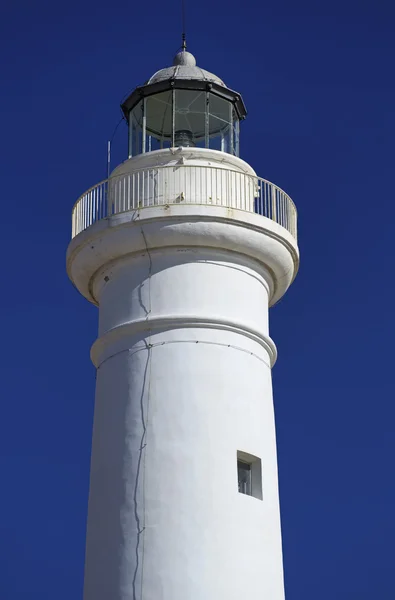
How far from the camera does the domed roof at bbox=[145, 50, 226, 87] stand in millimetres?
21344

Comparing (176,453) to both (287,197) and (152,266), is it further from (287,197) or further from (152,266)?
(287,197)

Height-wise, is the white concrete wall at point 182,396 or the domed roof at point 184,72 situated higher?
the domed roof at point 184,72

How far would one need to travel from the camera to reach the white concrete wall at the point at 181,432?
17.8m

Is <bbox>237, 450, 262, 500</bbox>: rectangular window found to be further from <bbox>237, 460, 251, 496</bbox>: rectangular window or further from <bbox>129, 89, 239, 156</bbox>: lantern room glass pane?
<bbox>129, 89, 239, 156</bbox>: lantern room glass pane

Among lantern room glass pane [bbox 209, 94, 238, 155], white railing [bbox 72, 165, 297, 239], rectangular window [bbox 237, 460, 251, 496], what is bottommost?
rectangular window [bbox 237, 460, 251, 496]

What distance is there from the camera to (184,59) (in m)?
22.0

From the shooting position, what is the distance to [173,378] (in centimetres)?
1877

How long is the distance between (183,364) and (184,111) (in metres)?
4.93

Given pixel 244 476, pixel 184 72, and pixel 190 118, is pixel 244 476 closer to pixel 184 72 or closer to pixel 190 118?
pixel 190 118

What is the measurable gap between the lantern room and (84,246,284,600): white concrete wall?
271 cm

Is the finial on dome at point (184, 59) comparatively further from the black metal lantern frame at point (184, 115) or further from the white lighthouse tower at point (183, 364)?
the black metal lantern frame at point (184, 115)

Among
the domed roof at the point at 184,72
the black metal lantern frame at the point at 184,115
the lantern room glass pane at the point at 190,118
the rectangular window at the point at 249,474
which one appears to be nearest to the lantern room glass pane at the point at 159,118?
the black metal lantern frame at the point at 184,115

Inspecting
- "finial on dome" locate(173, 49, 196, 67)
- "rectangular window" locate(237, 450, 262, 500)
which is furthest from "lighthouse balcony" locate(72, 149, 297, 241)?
"rectangular window" locate(237, 450, 262, 500)

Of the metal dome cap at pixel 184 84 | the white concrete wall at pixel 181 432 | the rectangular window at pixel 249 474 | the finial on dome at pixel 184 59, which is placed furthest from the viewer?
the finial on dome at pixel 184 59
